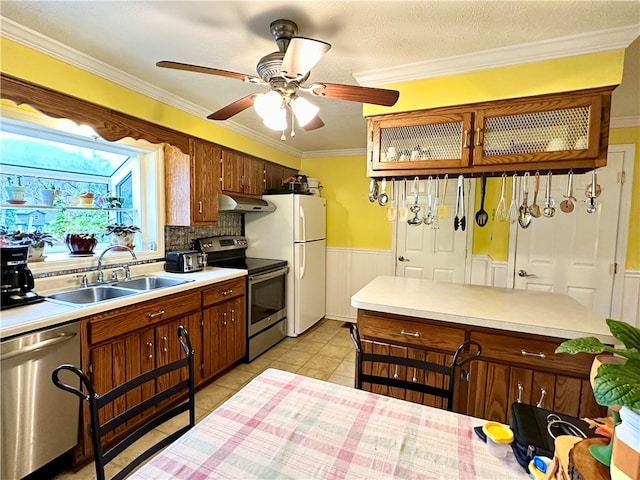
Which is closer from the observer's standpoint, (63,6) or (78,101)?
(63,6)

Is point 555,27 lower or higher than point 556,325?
higher

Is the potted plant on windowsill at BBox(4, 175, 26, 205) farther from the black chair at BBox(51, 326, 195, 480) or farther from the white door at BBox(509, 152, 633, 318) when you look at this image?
the white door at BBox(509, 152, 633, 318)

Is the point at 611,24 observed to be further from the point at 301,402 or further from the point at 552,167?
the point at 301,402

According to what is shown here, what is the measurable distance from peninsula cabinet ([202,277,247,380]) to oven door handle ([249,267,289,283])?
0.14 m

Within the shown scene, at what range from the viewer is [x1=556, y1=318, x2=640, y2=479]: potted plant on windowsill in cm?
52

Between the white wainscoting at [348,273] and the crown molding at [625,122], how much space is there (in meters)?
2.48

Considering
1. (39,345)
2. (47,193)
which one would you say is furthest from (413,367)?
(47,193)

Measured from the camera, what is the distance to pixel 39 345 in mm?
1521

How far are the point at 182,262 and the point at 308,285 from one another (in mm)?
1585

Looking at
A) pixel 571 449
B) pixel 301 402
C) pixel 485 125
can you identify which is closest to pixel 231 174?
pixel 485 125

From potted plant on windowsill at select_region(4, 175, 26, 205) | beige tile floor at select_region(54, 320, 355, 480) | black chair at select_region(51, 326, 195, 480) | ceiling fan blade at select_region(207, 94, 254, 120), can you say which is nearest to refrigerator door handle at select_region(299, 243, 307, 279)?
beige tile floor at select_region(54, 320, 355, 480)

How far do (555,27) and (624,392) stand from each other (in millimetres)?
1747

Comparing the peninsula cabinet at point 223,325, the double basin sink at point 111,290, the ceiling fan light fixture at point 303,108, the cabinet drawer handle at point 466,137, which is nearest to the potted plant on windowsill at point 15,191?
the double basin sink at point 111,290

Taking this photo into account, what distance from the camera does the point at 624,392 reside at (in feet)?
1.71
